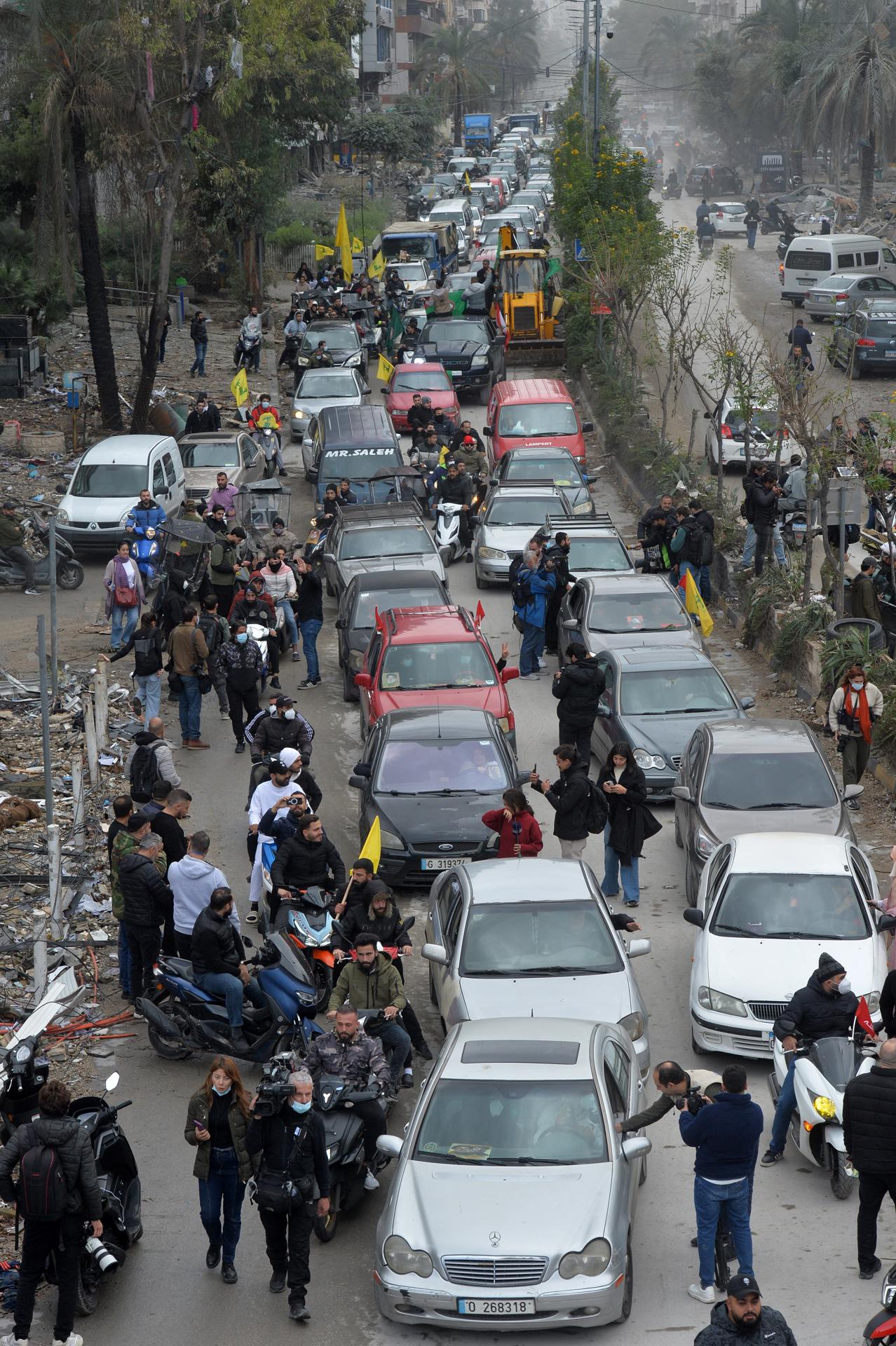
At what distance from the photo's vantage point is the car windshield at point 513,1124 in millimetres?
8922

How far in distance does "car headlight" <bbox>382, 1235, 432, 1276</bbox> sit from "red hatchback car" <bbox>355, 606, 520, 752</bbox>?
8661 mm

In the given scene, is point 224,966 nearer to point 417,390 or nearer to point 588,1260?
point 588,1260

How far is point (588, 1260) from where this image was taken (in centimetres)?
830

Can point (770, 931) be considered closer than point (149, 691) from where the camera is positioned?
Yes

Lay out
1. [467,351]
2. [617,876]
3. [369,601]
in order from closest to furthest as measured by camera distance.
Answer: [617,876] < [369,601] < [467,351]

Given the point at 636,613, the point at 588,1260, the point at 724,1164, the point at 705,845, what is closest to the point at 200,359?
the point at 636,613

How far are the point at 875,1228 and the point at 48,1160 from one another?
4294 millimetres

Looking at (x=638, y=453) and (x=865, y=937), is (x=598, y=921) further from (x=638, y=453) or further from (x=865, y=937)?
(x=638, y=453)

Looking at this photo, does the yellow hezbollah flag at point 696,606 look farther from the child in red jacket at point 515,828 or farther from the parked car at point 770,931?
the parked car at point 770,931

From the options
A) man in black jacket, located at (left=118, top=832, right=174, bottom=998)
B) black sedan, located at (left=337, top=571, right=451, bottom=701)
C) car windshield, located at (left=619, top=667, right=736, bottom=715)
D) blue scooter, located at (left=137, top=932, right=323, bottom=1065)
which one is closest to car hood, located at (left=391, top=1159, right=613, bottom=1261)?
blue scooter, located at (left=137, top=932, right=323, bottom=1065)

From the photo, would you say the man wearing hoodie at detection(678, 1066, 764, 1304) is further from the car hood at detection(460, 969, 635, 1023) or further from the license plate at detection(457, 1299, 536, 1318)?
the car hood at detection(460, 969, 635, 1023)

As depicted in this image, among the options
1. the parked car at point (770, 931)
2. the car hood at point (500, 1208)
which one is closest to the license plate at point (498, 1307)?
the car hood at point (500, 1208)

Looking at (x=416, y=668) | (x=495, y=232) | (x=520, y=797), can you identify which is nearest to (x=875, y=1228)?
(x=520, y=797)

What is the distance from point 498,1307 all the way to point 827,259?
42.6 meters
